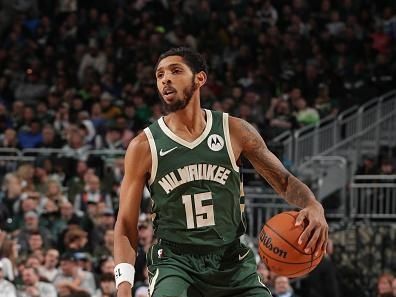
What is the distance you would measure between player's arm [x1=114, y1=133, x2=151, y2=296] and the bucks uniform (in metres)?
0.06

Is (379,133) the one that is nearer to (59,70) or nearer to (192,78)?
(59,70)

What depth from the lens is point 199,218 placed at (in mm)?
5664

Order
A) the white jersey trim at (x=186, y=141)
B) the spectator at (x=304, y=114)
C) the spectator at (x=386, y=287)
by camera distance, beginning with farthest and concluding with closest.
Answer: the spectator at (x=304, y=114) < the spectator at (x=386, y=287) < the white jersey trim at (x=186, y=141)

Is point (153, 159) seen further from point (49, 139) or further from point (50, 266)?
point (49, 139)

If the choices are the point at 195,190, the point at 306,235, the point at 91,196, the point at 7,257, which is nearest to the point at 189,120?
the point at 195,190

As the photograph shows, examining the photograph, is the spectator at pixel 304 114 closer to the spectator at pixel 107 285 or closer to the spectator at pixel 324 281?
the spectator at pixel 324 281

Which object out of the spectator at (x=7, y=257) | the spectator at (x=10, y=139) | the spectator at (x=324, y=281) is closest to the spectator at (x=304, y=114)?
the spectator at (x=10, y=139)

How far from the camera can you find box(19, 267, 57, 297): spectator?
1130 centimetres

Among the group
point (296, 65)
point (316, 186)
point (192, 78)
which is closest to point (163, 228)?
point (192, 78)

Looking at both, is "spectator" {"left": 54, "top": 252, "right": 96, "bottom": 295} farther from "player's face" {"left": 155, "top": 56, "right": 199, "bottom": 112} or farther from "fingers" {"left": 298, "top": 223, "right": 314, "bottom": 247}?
"fingers" {"left": 298, "top": 223, "right": 314, "bottom": 247}

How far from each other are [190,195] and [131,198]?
0.32 m

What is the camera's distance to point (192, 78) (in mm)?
5797

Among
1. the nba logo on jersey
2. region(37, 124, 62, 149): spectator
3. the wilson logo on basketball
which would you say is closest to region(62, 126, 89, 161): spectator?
region(37, 124, 62, 149): spectator

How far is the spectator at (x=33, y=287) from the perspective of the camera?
11.3m
